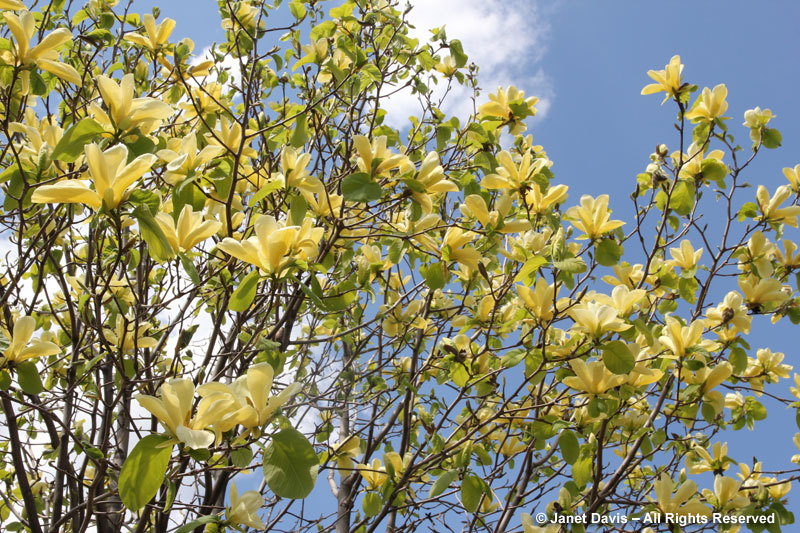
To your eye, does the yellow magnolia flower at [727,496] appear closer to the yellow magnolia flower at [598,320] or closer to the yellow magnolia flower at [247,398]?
the yellow magnolia flower at [598,320]

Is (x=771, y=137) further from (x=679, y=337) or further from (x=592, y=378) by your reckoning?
(x=592, y=378)

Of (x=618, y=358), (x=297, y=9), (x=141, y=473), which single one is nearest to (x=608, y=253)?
(x=618, y=358)

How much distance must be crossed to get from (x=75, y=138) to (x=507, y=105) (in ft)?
4.99

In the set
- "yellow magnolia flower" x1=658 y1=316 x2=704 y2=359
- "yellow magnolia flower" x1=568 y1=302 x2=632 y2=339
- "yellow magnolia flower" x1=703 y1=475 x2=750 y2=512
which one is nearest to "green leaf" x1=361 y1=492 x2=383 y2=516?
"yellow magnolia flower" x1=568 y1=302 x2=632 y2=339

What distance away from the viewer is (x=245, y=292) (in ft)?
4.36

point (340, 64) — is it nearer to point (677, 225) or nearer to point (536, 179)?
point (536, 179)

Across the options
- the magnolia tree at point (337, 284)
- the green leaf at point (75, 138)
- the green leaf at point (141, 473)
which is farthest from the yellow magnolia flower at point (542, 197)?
the green leaf at point (141, 473)

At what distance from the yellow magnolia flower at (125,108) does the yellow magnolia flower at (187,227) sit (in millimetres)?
244

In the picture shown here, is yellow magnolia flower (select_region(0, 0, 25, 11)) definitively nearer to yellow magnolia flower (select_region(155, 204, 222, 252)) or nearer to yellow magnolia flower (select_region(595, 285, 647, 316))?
yellow magnolia flower (select_region(155, 204, 222, 252))

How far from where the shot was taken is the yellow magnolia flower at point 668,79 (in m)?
2.30

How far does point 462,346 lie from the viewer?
2.26m

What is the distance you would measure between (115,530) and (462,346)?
1.58 meters

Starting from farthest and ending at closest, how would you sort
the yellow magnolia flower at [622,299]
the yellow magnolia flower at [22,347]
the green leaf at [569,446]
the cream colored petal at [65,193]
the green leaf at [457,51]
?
the green leaf at [457,51], the green leaf at [569,446], the yellow magnolia flower at [622,299], the yellow magnolia flower at [22,347], the cream colored petal at [65,193]

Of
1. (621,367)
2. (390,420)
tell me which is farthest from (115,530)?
(621,367)
